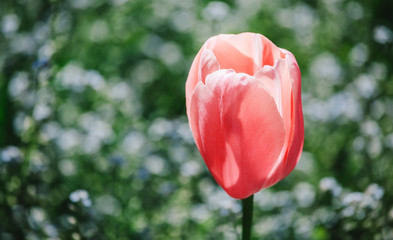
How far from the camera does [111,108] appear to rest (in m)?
2.15

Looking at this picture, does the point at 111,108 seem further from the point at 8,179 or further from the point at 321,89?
the point at 321,89

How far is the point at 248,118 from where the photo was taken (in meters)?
0.77

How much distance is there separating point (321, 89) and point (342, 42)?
44cm

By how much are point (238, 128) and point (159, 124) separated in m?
1.28

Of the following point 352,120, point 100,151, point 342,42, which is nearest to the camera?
point 100,151

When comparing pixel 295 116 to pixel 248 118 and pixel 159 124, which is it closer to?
pixel 248 118

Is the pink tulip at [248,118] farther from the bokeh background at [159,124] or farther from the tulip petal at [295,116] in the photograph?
the bokeh background at [159,124]

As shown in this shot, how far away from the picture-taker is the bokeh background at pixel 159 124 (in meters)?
1.59

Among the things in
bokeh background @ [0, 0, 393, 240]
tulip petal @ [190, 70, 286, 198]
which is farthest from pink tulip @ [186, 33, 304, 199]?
bokeh background @ [0, 0, 393, 240]

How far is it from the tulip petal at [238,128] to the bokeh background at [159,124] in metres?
0.61

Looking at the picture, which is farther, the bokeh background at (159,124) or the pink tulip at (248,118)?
the bokeh background at (159,124)

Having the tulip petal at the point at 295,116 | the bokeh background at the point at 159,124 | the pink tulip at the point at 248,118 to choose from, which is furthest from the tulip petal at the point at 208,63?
the bokeh background at the point at 159,124

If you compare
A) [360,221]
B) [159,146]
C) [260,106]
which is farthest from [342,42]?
[260,106]

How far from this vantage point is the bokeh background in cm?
159
